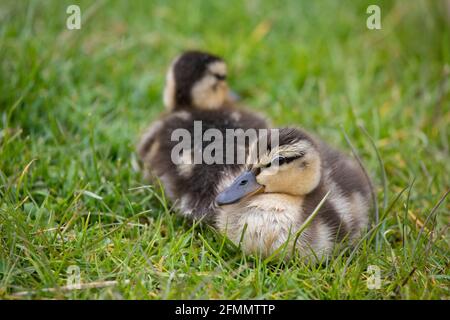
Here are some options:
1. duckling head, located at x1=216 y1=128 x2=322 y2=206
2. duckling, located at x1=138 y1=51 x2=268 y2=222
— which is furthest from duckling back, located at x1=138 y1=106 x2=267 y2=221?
duckling head, located at x1=216 y1=128 x2=322 y2=206

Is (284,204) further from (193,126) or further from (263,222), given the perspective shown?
(193,126)

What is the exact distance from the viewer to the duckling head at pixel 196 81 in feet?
8.13

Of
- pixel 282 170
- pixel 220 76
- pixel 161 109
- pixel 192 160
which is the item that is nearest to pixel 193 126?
pixel 192 160

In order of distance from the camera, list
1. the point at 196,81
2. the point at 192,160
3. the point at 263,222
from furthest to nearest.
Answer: the point at 196,81 → the point at 192,160 → the point at 263,222

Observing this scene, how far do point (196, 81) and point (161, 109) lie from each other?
1.69ft

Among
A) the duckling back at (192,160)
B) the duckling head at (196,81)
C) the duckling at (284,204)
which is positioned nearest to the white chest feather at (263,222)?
the duckling at (284,204)

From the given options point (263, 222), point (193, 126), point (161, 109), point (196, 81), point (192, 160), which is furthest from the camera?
point (161, 109)

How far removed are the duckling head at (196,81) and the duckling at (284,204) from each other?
575mm

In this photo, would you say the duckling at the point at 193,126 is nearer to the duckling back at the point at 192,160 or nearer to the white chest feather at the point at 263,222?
the duckling back at the point at 192,160

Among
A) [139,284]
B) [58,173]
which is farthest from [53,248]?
[58,173]

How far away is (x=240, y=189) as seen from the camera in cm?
195

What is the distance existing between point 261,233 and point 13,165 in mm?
990

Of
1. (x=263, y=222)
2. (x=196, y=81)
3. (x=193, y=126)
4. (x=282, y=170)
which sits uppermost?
(x=196, y=81)

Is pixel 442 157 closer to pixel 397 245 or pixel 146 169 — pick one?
pixel 397 245
